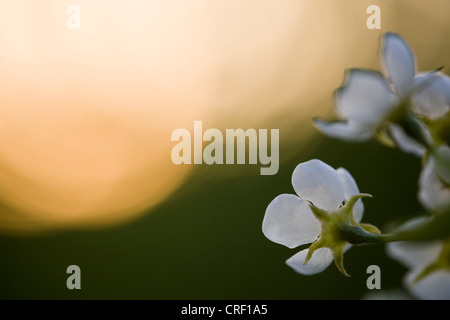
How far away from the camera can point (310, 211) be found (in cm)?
49

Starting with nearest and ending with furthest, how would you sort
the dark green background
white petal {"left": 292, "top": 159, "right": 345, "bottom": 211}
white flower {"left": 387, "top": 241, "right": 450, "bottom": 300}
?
white flower {"left": 387, "top": 241, "right": 450, "bottom": 300}
white petal {"left": 292, "top": 159, "right": 345, "bottom": 211}
the dark green background

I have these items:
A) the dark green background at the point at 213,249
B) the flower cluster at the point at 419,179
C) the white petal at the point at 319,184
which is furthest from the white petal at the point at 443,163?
the dark green background at the point at 213,249

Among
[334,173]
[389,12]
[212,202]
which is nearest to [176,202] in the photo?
[212,202]

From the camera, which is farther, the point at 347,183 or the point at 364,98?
the point at 347,183

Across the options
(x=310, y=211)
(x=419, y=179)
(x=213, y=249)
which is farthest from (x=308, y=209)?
(x=213, y=249)

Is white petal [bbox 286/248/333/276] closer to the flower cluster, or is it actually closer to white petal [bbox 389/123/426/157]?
the flower cluster

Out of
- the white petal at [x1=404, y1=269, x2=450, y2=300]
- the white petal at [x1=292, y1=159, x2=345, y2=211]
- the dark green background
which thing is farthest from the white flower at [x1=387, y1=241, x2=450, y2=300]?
the dark green background

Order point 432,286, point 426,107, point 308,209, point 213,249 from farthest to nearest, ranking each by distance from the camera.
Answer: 1. point 213,249
2. point 308,209
3. point 426,107
4. point 432,286

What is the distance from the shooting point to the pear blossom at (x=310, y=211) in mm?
451

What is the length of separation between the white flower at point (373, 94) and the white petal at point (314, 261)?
0.45 feet

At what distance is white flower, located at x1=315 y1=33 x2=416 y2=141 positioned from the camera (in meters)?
0.32

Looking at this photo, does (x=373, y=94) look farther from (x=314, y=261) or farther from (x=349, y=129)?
(x=314, y=261)

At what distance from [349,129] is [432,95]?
0.19 feet

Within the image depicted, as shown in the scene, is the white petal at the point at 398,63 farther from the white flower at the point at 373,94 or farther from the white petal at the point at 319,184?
the white petal at the point at 319,184
